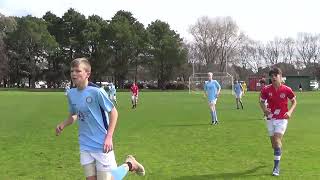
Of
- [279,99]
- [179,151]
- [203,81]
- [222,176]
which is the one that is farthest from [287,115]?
[203,81]

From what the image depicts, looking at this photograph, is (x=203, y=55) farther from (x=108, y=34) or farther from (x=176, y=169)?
(x=176, y=169)

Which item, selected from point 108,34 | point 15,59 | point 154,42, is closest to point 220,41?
point 154,42

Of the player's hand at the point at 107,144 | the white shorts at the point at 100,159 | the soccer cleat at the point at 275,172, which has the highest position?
the player's hand at the point at 107,144

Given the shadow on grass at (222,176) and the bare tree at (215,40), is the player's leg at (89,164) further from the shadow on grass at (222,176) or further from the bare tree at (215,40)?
the bare tree at (215,40)

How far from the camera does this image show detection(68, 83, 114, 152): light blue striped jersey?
6051 mm

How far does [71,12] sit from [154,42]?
2062 cm

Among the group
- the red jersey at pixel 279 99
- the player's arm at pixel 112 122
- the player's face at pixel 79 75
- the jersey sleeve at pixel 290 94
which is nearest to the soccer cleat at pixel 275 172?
the red jersey at pixel 279 99

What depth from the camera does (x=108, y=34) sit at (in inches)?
4291

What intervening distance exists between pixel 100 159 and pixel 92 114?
53cm

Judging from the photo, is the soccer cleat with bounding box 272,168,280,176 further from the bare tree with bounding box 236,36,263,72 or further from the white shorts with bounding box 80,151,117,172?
the bare tree with bounding box 236,36,263,72

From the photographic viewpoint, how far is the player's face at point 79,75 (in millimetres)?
5922

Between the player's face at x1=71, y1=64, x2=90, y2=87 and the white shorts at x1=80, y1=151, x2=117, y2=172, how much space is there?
829mm

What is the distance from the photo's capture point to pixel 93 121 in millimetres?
6098

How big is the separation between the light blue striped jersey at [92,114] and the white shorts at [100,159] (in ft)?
0.20
